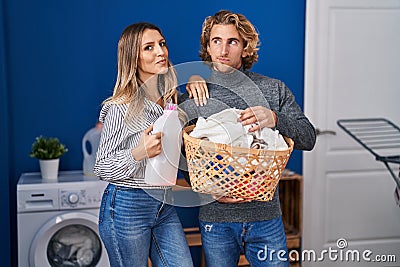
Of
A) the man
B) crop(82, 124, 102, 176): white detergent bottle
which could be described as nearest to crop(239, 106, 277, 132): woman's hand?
the man

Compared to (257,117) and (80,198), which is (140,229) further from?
(80,198)

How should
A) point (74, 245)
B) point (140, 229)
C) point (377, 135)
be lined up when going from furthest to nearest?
point (377, 135), point (74, 245), point (140, 229)

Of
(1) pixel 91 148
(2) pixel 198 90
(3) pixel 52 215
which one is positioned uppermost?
(2) pixel 198 90

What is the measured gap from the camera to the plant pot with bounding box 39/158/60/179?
3.37 m

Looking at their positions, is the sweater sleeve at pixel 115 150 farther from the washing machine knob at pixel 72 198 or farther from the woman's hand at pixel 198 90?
the washing machine knob at pixel 72 198

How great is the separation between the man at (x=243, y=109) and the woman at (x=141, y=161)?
0.12m

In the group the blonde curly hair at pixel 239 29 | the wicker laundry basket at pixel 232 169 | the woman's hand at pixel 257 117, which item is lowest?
the wicker laundry basket at pixel 232 169

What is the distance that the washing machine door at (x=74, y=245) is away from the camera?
10.7ft

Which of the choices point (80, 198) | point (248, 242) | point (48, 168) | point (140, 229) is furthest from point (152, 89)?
point (48, 168)

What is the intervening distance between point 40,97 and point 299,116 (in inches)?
72.4

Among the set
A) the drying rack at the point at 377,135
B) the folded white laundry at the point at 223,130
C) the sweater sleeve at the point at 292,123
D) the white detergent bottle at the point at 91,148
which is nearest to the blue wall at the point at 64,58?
the white detergent bottle at the point at 91,148

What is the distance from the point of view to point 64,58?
3.55 meters

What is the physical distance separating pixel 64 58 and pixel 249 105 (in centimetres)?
176

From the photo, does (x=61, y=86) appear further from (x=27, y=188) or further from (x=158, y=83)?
(x=158, y=83)
